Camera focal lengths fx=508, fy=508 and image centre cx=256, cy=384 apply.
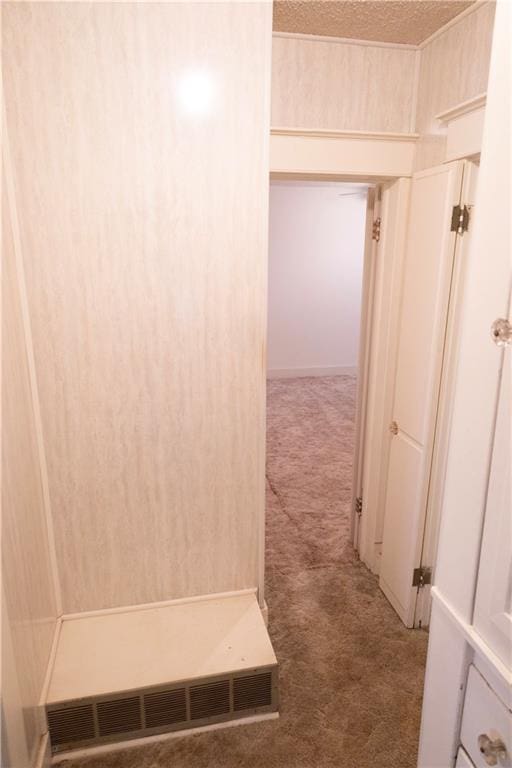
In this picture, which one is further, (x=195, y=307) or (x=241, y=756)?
(x=195, y=307)

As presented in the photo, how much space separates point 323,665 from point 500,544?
1651 mm

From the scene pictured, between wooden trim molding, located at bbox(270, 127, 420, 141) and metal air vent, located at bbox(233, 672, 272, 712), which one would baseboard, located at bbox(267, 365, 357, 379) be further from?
metal air vent, located at bbox(233, 672, 272, 712)

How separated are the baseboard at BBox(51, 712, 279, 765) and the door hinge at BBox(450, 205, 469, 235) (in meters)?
2.01

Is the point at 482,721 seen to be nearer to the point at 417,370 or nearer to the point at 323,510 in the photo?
the point at 417,370

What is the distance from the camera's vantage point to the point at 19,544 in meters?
1.59

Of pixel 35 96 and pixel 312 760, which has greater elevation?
pixel 35 96

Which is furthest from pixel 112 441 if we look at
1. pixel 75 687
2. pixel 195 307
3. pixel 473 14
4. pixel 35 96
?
pixel 473 14

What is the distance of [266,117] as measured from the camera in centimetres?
181

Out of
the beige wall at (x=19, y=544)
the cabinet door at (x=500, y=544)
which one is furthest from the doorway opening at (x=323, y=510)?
the cabinet door at (x=500, y=544)

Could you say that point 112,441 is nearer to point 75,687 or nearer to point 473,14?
point 75,687

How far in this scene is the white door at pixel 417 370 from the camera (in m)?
2.05

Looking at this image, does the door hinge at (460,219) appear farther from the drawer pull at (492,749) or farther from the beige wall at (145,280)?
the drawer pull at (492,749)

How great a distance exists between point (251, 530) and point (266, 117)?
5.35ft

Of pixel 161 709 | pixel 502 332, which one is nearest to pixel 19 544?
pixel 161 709
